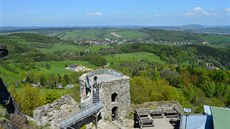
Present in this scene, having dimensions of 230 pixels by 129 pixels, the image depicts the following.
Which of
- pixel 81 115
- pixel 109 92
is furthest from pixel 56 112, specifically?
pixel 109 92

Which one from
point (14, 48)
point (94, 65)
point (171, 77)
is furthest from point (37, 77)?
point (14, 48)

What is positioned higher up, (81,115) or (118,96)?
(118,96)

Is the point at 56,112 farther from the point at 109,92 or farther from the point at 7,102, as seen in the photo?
the point at 7,102

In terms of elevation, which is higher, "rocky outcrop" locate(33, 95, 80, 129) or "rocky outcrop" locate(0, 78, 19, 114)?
"rocky outcrop" locate(0, 78, 19, 114)

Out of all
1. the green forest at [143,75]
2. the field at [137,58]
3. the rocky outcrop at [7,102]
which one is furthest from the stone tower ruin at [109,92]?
the field at [137,58]

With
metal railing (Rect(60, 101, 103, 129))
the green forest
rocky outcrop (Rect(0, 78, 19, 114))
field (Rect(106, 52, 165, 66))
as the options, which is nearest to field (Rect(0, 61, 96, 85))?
the green forest

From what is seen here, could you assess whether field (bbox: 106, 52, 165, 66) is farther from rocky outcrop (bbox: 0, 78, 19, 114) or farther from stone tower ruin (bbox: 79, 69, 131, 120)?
rocky outcrop (bbox: 0, 78, 19, 114)
